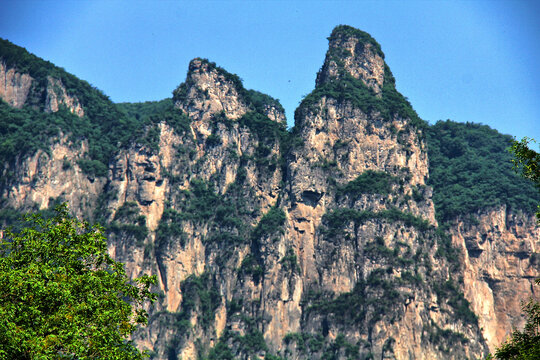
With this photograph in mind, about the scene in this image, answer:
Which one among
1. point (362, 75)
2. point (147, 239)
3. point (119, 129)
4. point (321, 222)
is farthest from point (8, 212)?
point (362, 75)

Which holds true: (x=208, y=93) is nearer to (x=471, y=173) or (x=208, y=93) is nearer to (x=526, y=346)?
(x=471, y=173)

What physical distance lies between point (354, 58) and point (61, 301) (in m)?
130

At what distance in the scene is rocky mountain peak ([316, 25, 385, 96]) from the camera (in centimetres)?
15700

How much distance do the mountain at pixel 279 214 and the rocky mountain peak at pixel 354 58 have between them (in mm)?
4274

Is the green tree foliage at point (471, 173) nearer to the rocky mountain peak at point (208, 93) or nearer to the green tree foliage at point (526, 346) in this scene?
the rocky mountain peak at point (208, 93)

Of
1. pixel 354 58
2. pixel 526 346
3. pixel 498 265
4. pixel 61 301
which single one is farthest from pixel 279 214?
pixel 61 301

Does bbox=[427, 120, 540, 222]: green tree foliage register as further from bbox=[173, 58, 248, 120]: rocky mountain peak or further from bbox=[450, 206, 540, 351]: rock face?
bbox=[173, 58, 248, 120]: rocky mountain peak

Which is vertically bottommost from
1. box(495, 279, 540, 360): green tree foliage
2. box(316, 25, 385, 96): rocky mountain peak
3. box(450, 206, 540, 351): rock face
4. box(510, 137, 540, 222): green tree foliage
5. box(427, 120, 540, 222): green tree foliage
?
box(495, 279, 540, 360): green tree foliage

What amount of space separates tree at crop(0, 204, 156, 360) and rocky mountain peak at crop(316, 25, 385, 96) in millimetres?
121396

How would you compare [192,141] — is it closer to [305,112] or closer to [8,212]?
[305,112]

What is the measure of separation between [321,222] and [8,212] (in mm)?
48223

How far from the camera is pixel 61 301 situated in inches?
1382

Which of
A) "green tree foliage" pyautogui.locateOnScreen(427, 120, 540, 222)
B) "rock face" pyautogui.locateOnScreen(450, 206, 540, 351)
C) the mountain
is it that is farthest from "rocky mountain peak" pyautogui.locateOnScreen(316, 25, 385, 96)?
"rock face" pyautogui.locateOnScreen(450, 206, 540, 351)

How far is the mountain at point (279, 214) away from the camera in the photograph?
127m
